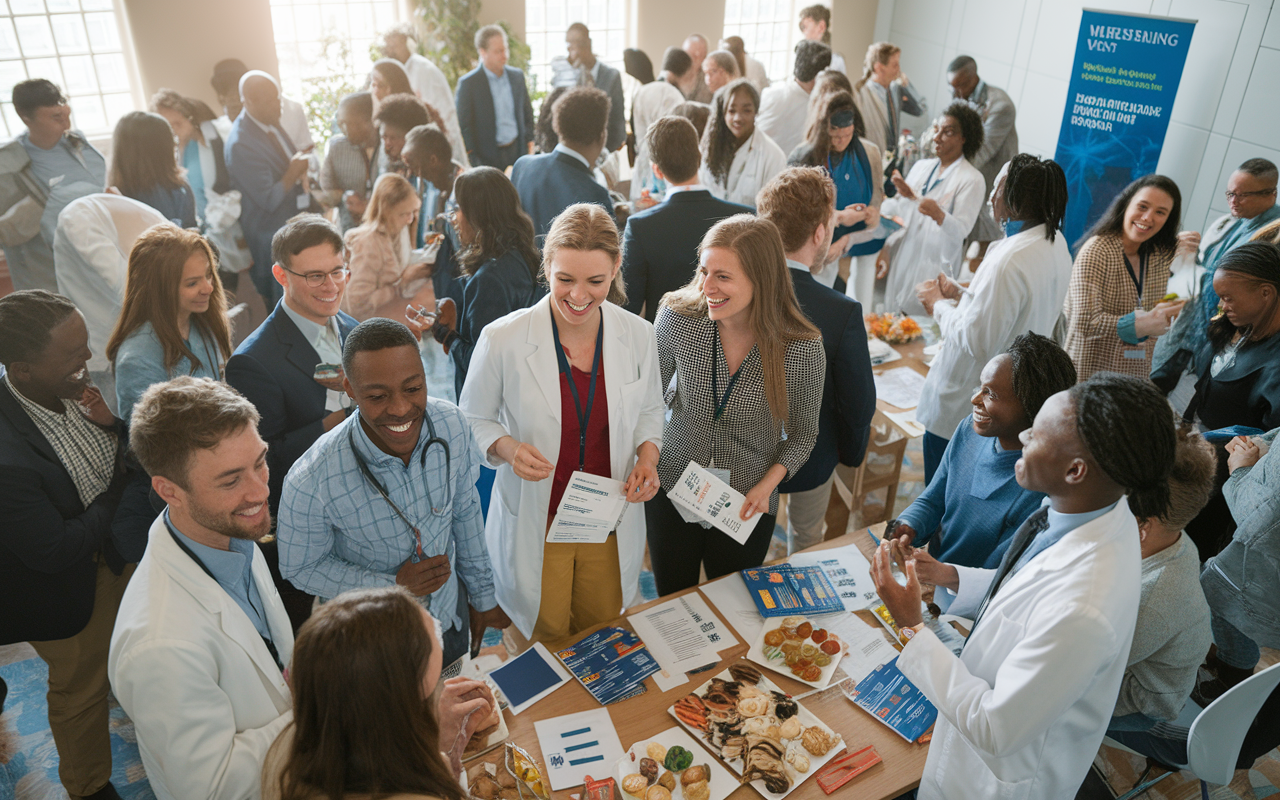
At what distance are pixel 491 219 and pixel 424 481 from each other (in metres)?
1.37

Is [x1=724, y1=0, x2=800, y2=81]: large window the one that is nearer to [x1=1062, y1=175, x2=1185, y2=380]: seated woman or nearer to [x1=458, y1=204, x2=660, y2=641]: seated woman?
[x1=1062, y1=175, x2=1185, y2=380]: seated woman

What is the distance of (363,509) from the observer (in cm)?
198

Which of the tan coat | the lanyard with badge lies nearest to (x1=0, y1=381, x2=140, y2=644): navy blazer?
the tan coat

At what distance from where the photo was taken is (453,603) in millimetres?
2223

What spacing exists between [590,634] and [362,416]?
871 mm

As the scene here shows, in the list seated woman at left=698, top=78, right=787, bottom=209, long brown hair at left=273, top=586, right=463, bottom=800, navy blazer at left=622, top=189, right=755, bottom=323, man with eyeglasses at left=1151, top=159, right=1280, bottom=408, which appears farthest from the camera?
seated woman at left=698, top=78, right=787, bottom=209

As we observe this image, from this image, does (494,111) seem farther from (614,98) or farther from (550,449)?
(550,449)

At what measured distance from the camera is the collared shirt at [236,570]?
163 centimetres

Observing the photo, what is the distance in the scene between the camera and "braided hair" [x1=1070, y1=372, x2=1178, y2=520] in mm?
1493

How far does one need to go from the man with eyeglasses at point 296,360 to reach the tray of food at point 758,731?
1413 mm

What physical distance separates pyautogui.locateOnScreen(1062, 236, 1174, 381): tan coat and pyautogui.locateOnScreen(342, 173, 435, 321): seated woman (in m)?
3.09

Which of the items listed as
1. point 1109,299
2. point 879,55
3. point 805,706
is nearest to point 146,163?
point 805,706

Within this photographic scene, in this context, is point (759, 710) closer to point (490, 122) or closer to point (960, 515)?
point (960, 515)

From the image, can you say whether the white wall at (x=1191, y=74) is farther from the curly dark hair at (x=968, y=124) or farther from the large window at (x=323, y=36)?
the large window at (x=323, y=36)
